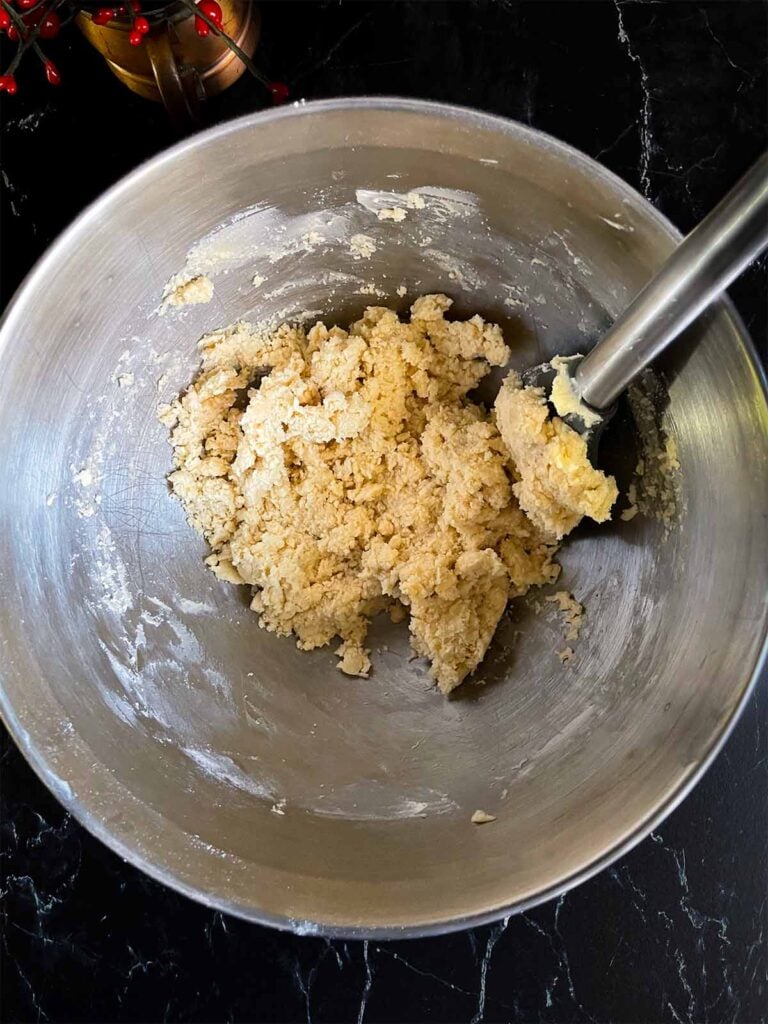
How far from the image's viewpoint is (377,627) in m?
1.50

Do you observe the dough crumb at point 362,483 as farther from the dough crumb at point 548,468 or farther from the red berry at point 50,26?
the red berry at point 50,26

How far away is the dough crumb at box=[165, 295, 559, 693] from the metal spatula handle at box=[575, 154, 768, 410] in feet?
0.93

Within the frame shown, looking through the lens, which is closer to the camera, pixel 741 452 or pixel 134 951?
pixel 741 452

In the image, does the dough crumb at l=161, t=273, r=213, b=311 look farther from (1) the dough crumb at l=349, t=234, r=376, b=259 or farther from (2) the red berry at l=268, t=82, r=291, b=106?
(2) the red berry at l=268, t=82, r=291, b=106

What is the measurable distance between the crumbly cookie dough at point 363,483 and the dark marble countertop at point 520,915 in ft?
1.54

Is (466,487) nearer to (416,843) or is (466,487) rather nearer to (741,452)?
(741,452)

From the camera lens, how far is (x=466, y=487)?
138cm

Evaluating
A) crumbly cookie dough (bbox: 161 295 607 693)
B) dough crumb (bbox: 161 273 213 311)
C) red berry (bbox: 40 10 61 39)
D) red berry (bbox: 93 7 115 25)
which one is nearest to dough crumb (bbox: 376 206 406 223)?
crumbly cookie dough (bbox: 161 295 607 693)

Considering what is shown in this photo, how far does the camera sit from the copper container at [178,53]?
52.4 inches

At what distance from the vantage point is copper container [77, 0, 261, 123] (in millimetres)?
1332

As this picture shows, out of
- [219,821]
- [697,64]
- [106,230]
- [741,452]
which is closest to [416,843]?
[219,821]

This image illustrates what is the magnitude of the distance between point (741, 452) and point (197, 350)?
0.85 meters

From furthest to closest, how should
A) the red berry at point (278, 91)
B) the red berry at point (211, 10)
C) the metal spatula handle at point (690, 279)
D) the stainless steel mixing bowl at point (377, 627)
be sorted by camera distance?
1. the red berry at point (278, 91)
2. the red berry at point (211, 10)
3. the stainless steel mixing bowl at point (377, 627)
4. the metal spatula handle at point (690, 279)

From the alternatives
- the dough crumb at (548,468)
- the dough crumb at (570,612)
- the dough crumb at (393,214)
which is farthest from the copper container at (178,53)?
the dough crumb at (570,612)
